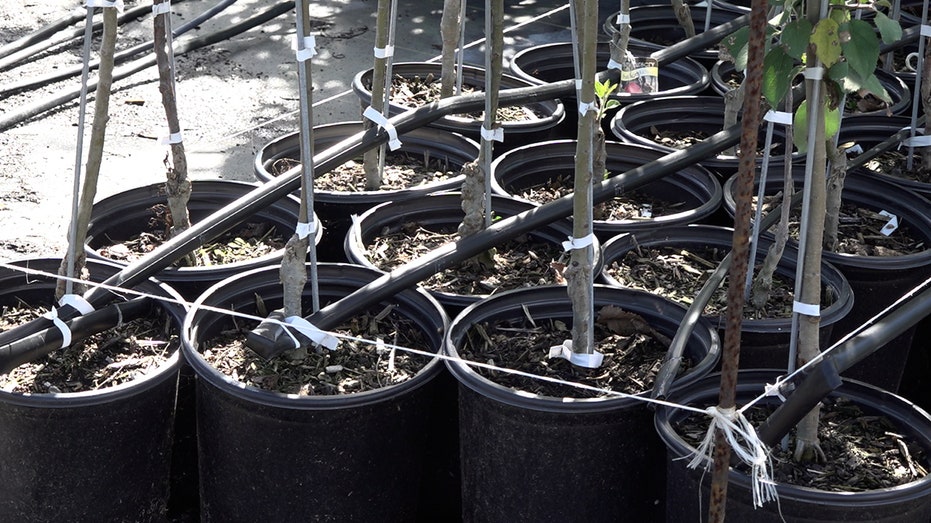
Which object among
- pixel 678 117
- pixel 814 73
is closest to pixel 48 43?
pixel 678 117

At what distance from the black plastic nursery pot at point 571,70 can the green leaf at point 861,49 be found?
6.91 feet

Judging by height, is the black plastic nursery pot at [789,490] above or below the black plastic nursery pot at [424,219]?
below

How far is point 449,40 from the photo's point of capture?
363 centimetres

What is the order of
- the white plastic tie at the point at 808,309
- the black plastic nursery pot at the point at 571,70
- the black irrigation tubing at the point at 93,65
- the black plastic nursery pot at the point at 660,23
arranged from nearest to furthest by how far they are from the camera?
the white plastic tie at the point at 808,309, the black plastic nursery pot at the point at 571,70, the black irrigation tubing at the point at 93,65, the black plastic nursery pot at the point at 660,23

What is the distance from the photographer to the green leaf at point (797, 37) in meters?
1.84

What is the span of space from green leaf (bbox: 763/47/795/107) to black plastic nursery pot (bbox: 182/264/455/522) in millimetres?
939

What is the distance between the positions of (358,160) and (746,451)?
2020mm

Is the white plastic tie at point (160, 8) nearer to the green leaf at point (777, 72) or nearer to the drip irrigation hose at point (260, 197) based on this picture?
the drip irrigation hose at point (260, 197)

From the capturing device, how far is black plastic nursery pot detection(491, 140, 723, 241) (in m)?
3.25

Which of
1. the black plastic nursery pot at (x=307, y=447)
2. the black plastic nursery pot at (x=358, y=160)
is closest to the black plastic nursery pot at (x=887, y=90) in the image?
the black plastic nursery pot at (x=358, y=160)

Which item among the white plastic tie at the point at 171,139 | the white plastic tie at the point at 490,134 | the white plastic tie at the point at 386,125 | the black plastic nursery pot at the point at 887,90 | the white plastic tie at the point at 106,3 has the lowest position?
the black plastic nursery pot at the point at 887,90

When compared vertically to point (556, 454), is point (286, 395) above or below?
above

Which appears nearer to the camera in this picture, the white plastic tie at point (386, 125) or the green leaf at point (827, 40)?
the green leaf at point (827, 40)

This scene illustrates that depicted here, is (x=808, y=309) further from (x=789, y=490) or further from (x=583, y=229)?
(x=583, y=229)
